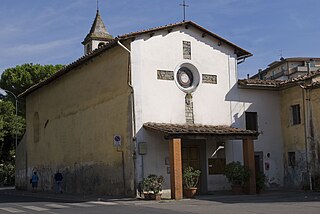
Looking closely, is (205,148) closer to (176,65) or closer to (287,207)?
(176,65)

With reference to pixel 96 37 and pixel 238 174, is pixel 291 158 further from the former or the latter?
pixel 96 37

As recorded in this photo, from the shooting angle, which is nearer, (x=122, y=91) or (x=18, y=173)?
(x=122, y=91)

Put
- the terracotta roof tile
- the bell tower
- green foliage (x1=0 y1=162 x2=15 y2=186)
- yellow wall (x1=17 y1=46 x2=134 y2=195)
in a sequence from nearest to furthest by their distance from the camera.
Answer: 1. the terracotta roof tile
2. yellow wall (x1=17 y1=46 x2=134 y2=195)
3. the bell tower
4. green foliage (x1=0 y1=162 x2=15 y2=186)

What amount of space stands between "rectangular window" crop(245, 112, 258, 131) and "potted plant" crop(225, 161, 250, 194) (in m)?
4.04

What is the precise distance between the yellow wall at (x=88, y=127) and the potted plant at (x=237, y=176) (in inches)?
180

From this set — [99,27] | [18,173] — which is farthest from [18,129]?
[99,27]

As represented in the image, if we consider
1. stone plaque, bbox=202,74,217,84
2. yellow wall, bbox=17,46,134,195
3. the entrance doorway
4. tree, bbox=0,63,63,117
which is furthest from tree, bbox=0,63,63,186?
the entrance doorway

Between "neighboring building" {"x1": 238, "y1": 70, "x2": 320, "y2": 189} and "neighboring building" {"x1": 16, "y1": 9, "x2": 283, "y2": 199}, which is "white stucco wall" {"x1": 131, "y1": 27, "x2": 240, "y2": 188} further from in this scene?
"neighboring building" {"x1": 238, "y1": 70, "x2": 320, "y2": 189}

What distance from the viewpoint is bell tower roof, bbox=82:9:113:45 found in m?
39.3

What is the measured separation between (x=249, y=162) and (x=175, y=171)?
13.5 feet

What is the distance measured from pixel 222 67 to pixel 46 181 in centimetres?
1520

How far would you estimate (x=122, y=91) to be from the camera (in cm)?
2291

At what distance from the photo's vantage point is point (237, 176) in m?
22.1

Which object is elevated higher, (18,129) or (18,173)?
(18,129)
